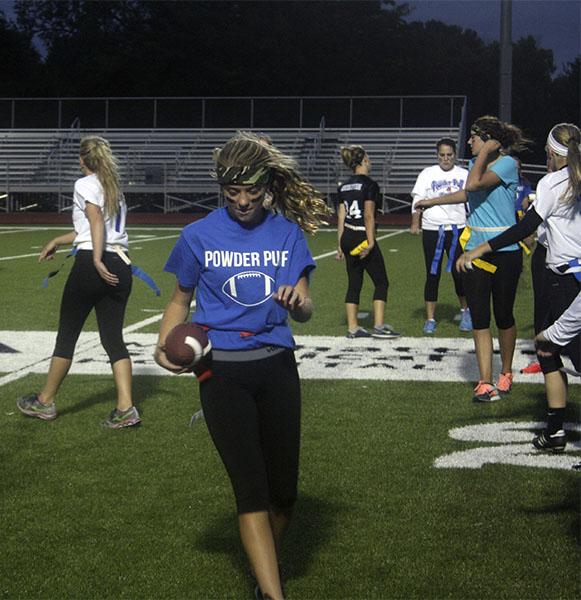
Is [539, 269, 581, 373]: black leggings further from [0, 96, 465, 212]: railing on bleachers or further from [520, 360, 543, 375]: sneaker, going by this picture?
[0, 96, 465, 212]: railing on bleachers

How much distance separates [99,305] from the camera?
8266mm

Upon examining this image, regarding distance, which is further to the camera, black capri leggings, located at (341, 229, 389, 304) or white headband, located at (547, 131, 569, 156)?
black capri leggings, located at (341, 229, 389, 304)

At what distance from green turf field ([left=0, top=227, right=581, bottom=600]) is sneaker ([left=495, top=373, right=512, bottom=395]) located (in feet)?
0.38

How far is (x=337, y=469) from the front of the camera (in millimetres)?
7059

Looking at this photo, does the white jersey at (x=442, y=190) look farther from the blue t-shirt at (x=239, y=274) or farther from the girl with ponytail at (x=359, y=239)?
the blue t-shirt at (x=239, y=274)

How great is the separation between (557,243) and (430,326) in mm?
5769

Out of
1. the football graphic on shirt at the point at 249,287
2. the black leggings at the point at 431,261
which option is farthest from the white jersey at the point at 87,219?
the black leggings at the point at 431,261

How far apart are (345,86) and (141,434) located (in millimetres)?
55040

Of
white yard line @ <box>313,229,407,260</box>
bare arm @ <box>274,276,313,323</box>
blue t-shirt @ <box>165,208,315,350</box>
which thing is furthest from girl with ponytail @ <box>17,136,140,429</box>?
white yard line @ <box>313,229,407,260</box>

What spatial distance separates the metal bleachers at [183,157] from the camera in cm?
4169

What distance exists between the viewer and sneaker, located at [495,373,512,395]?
9297 mm

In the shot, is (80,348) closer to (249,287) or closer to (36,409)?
(36,409)

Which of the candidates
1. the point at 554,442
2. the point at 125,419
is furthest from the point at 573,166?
the point at 125,419

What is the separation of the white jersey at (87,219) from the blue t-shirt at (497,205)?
8.42 ft
